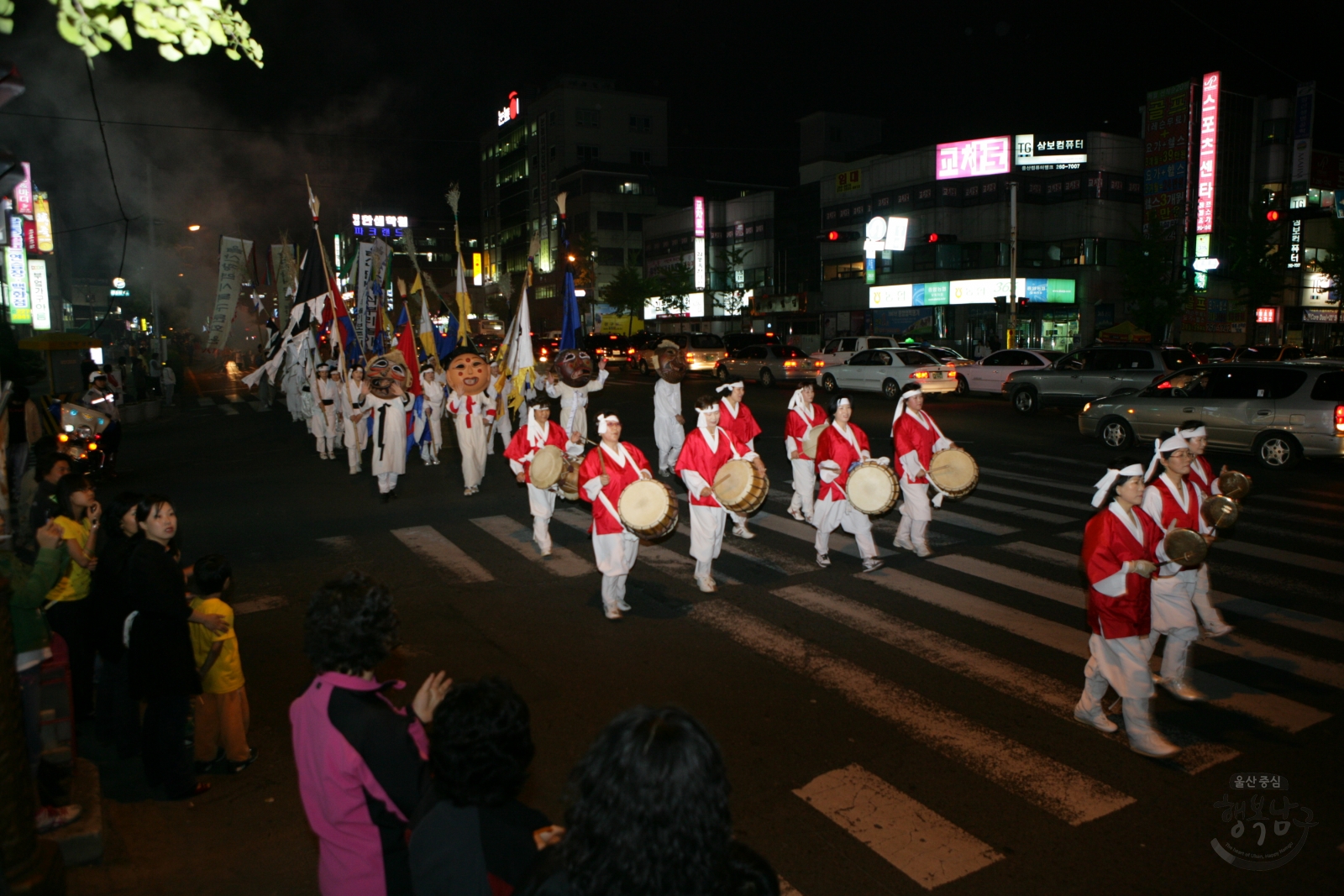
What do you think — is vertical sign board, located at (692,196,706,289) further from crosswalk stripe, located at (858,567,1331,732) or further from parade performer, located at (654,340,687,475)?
crosswalk stripe, located at (858,567,1331,732)

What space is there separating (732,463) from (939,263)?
4139cm

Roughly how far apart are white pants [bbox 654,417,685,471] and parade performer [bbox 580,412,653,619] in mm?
6351

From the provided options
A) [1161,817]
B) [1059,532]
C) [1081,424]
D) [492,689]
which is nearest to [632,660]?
[1161,817]

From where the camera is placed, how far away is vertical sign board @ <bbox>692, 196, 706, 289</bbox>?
5925 centimetres

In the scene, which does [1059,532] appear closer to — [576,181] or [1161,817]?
[1161,817]

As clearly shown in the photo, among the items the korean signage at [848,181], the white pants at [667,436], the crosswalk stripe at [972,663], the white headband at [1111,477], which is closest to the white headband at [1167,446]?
the white headband at [1111,477]

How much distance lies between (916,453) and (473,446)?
6776 millimetres

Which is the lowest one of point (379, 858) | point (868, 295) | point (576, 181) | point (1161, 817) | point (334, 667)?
point (1161, 817)

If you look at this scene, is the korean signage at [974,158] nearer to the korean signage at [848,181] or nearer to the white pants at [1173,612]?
the korean signage at [848,181]

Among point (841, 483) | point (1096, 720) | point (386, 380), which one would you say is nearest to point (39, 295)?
point (386, 380)

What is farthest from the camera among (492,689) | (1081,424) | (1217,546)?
(1081,424)

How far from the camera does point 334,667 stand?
286 cm

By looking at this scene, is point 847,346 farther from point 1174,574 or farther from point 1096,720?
point 1096,720

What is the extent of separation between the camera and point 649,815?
5.74ft
